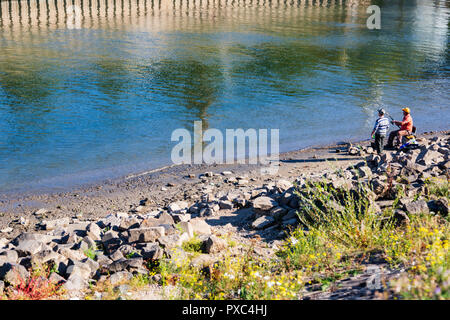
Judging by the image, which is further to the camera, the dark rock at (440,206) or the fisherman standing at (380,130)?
the fisherman standing at (380,130)

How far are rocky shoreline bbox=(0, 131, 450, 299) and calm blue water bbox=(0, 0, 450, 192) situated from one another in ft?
8.84

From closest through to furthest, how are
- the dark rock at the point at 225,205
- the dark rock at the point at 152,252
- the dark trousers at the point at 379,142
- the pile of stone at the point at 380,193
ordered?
1. the dark rock at the point at 152,252
2. the pile of stone at the point at 380,193
3. the dark rock at the point at 225,205
4. the dark trousers at the point at 379,142

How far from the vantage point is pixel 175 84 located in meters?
32.7

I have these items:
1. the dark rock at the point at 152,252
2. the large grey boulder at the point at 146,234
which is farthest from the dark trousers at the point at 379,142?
the dark rock at the point at 152,252

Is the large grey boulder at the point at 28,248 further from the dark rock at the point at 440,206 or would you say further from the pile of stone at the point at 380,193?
the dark rock at the point at 440,206

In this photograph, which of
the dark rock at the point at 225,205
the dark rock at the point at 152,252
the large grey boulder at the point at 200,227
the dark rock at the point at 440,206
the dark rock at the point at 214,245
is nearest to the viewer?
the dark rock at the point at 152,252

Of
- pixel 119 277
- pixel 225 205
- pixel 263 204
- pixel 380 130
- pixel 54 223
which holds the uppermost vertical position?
pixel 380 130

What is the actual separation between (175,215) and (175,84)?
2106 cm

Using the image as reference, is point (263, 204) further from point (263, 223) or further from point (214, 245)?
point (214, 245)

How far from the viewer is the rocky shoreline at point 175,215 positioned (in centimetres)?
923

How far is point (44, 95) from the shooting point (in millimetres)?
29359

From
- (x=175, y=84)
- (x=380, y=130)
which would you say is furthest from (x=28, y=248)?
(x=175, y=84)

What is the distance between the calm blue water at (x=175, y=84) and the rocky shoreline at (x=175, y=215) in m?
2.69
